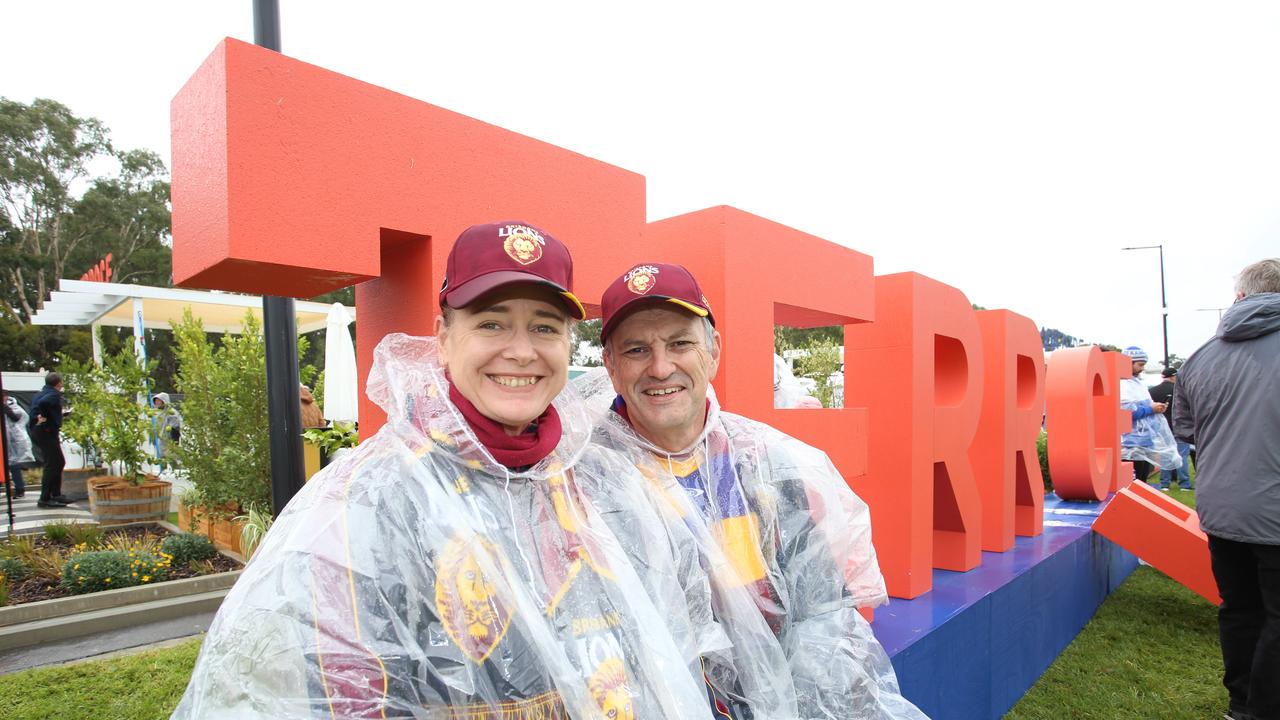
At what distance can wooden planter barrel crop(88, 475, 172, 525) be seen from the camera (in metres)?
8.22

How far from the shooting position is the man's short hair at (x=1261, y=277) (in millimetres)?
3451

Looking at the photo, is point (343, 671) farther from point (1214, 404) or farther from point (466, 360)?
point (1214, 404)

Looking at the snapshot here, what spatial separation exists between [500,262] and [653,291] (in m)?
0.62

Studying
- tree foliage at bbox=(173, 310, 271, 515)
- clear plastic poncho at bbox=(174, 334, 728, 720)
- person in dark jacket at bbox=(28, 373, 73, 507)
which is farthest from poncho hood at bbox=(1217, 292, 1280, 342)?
person in dark jacket at bbox=(28, 373, 73, 507)

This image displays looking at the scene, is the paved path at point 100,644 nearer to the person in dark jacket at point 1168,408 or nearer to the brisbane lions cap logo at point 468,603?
the brisbane lions cap logo at point 468,603

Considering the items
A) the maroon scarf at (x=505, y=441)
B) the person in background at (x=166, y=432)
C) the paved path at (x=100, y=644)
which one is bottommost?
the paved path at (x=100, y=644)

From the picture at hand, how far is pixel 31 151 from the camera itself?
88.5 feet

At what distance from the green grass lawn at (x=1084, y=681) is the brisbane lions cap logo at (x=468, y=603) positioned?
3364mm

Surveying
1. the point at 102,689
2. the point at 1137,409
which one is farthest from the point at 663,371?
the point at 1137,409

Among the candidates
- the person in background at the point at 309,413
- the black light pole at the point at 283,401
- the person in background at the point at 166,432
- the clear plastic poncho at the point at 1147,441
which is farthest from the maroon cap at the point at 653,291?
the clear plastic poncho at the point at 1147,441

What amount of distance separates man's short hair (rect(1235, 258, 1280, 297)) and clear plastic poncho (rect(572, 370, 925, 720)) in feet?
9.24

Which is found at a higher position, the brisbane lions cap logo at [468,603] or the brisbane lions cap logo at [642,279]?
the brisbane lions cap logo at [642,279]

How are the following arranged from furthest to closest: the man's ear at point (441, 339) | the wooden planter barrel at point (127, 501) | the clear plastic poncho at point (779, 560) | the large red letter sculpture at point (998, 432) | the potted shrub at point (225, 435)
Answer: the wooden planter barrel at point (127, 501)
the potted shrub at point (225, 435)
the large red letter sculpture at point (998, 432)
the clear plastic poncho at point (779, 560)
the man's ear at point (441, 339)

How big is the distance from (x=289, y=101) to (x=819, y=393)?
8.88 m
